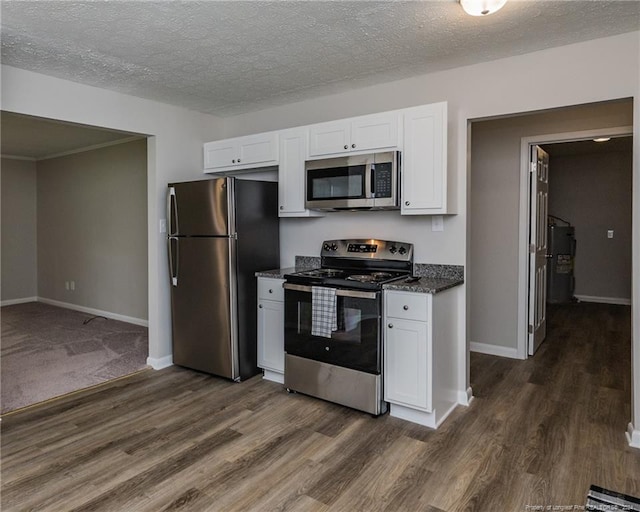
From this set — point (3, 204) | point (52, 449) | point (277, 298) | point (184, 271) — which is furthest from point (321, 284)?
point (3, 204)

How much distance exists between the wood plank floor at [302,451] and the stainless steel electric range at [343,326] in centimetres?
16

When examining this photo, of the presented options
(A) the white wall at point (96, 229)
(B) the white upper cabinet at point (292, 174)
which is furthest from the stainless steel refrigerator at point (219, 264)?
(A) the white wall at point (96, 229)

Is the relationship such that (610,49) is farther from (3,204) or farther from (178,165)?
(3,204)

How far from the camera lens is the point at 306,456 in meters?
2.42

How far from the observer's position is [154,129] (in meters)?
3.82

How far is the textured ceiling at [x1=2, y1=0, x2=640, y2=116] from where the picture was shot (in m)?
2.18

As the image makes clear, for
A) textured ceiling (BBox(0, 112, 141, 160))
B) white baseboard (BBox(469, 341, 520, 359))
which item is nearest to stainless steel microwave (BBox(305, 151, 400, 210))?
white baseboard (BBox(469, 341, 520, 359))

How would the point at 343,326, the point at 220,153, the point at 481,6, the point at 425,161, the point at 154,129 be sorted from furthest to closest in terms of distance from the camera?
the point at 220,153, the point at 154,129, the point at 343,326, the point at 425,161, the point at 481,6

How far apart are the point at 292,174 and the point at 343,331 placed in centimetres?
135

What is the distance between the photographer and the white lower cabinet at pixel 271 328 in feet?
11.3

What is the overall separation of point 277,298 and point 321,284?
56 cm

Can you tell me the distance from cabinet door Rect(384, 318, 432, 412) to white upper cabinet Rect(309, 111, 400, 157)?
4.05 ft

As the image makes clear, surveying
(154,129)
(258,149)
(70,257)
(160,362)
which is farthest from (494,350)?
(70,257)

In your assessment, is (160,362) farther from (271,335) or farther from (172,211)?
(172,211)
